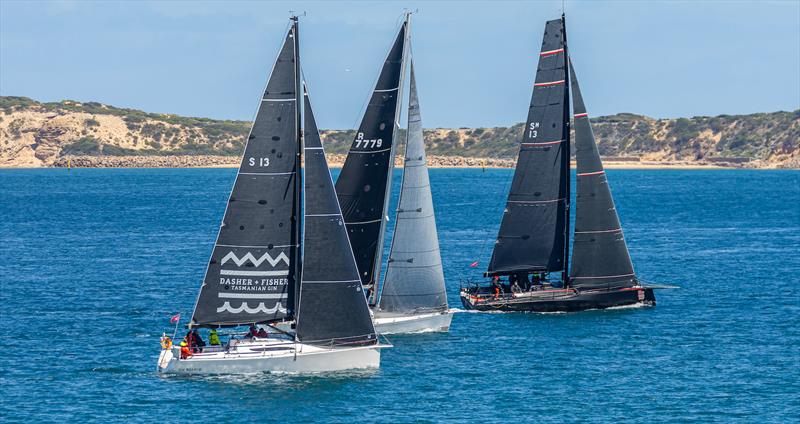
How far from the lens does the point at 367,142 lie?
52219mm

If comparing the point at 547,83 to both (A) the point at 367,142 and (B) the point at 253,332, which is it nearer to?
(A) the point at 367,142

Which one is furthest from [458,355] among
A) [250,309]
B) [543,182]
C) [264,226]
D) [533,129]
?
[533,129]

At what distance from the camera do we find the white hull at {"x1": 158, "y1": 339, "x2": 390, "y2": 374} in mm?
44688

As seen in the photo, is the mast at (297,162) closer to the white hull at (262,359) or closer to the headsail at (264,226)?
the headsail at (264,226)

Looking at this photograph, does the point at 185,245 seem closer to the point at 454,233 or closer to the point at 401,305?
the point at 454,233

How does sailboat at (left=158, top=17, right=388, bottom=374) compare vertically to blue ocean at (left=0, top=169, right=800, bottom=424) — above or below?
above

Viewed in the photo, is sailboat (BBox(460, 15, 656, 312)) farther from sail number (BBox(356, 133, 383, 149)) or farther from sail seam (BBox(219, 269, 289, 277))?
sail seam (BBox(219, 269, 289, 277))

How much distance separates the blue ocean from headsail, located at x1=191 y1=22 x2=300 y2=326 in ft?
8.28

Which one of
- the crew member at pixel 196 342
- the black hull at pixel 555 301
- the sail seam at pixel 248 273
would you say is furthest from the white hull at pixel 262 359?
the black hull at pixel 555 301

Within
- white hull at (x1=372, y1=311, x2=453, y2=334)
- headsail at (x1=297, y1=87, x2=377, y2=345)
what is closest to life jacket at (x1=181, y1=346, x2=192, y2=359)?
headsail at (x1=297, y1=87, x2=377, y2=345)

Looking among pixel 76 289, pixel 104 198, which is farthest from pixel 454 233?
pixel 104 198

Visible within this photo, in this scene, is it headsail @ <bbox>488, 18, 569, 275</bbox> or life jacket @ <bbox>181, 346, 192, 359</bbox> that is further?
headsail @ <bbox>488, 18, 569, 275</bbox>

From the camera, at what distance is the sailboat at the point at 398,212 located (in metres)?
51.9

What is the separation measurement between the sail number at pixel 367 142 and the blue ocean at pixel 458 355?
25.4ft
